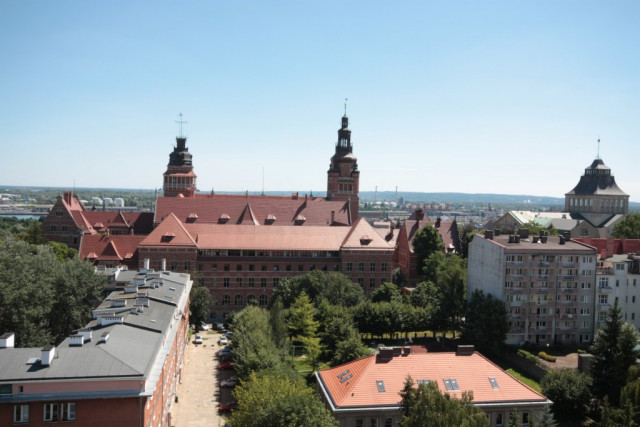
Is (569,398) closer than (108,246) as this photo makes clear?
Yes

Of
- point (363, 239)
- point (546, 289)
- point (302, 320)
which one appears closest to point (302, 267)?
point (363, 239)

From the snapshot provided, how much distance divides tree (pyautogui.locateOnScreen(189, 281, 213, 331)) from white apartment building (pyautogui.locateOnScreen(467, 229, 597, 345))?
32.9 m

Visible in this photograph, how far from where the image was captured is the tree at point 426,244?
9606cm

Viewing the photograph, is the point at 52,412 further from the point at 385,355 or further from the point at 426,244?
the point at 426,244

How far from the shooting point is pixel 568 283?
2589 inches

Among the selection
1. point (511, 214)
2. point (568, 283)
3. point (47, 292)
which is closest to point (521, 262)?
point (568, 283)

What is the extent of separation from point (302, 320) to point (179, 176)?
60.3 meters

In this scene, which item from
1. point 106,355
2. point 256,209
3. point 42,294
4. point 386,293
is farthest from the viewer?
point 256,209

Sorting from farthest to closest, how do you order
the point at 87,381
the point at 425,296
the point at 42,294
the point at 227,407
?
the point at 425,296 → the point at 42,294 → the point at 227,407 → the point at 87,381

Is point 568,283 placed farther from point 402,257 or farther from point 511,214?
point 511,214

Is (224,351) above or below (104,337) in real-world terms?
below

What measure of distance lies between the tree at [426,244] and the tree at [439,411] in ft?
Answer: 203

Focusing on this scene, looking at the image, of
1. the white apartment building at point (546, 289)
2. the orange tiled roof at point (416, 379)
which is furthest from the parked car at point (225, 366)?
the white apartment building at point (546, 289)

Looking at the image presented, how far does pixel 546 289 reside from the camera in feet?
214
